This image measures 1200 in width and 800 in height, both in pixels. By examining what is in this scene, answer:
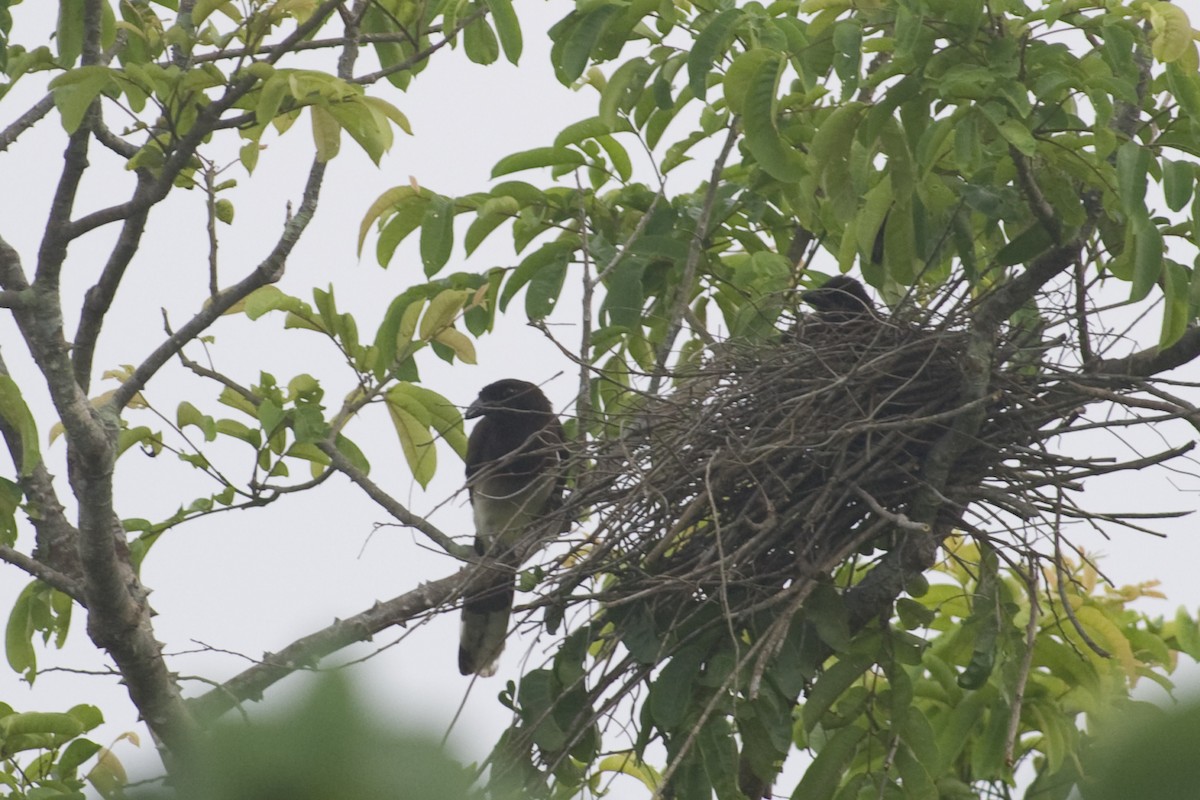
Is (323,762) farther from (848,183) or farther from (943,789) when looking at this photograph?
(943,789)

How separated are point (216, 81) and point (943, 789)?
9.10 feet

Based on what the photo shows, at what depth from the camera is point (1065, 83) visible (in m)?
2.72

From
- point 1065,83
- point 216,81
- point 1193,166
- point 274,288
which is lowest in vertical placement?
point 1193,166

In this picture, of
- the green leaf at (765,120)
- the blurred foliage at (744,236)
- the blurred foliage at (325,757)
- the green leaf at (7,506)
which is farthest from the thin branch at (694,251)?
the blurred foliage at (325,757)

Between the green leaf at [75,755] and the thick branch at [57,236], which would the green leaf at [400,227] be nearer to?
the thick branch at [57,236]

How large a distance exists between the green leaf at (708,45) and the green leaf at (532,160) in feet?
3.41

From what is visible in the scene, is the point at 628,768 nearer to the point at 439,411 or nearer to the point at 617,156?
the point at 439,411

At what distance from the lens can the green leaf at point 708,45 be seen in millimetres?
3197

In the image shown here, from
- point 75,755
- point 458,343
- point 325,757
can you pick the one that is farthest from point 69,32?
point 325,757

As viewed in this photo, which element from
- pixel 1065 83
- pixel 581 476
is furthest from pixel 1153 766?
pixel 581 476

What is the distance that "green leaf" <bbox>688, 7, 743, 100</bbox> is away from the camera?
10.5 feet

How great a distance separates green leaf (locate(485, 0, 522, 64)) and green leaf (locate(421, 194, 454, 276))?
64 centimetres

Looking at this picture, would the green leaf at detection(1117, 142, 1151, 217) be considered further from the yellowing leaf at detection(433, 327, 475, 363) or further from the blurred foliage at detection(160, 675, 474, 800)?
the blurred foliage at detection(160, 675, 474, 800)

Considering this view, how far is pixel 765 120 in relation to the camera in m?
3.01
